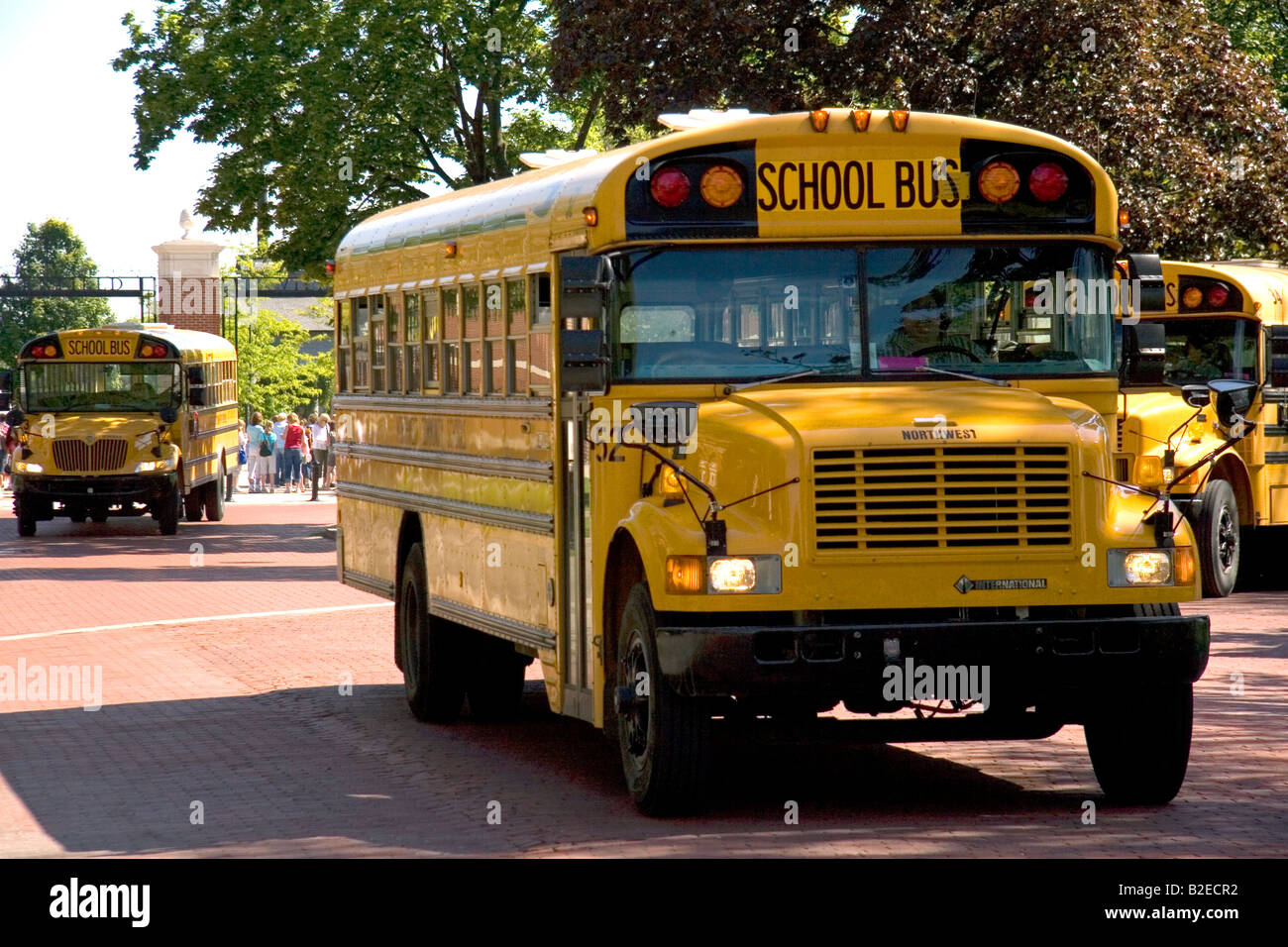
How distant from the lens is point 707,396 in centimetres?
900

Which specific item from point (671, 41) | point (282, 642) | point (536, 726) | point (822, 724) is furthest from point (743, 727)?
point (671, 41)

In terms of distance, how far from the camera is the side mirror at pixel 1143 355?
9.36m

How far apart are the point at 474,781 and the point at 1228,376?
1167cm

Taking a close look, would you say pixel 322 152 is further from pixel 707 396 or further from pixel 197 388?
pixel 707 396

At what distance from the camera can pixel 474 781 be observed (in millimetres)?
10070

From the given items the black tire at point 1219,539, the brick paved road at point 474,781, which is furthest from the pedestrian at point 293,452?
the brick paved road at point 474,781

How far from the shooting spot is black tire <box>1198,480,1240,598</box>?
1892cm

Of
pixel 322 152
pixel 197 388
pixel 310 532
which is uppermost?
pixel 322 152

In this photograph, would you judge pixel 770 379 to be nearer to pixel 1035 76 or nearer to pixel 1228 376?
pixel 1228 376

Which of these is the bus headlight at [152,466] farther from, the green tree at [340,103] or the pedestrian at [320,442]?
the pedestrian at [320,442]

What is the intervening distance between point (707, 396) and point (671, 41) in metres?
16.3

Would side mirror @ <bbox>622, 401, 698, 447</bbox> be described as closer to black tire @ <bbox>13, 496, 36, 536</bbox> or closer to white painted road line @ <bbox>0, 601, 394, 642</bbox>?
white painted road line @ <bbox>0, 601, 394, 642</bbox>

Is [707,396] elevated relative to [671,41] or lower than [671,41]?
lower

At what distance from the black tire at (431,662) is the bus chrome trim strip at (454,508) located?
352mm
